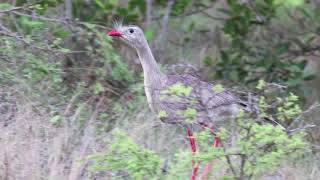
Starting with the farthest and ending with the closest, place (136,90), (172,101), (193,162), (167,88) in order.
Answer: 1. (136,90)
2. (167,88)
3. (172,101)
4. (193,162)

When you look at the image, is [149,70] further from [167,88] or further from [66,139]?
[66,139]

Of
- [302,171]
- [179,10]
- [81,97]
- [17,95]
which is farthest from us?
[179,10]

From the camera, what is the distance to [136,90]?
752 cm

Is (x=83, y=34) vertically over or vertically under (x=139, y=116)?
over

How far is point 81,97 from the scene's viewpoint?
7430 mm

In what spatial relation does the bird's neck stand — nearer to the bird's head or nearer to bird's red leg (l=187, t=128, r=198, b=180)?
the bird's head

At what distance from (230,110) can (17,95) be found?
165 cm

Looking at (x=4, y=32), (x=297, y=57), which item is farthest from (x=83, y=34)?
(x=297, y=57)

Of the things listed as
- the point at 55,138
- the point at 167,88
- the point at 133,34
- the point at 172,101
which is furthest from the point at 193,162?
the point at 133,34

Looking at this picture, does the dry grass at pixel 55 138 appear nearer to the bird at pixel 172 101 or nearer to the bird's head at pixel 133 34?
the bird at pixel 172 101

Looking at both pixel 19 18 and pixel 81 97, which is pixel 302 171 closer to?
pixel 81 97

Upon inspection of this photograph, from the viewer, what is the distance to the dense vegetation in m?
5.14

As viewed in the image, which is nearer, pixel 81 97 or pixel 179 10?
pixel 81 97

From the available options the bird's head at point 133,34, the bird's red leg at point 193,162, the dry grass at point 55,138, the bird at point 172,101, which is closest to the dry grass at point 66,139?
the dry grass at point 55,138
